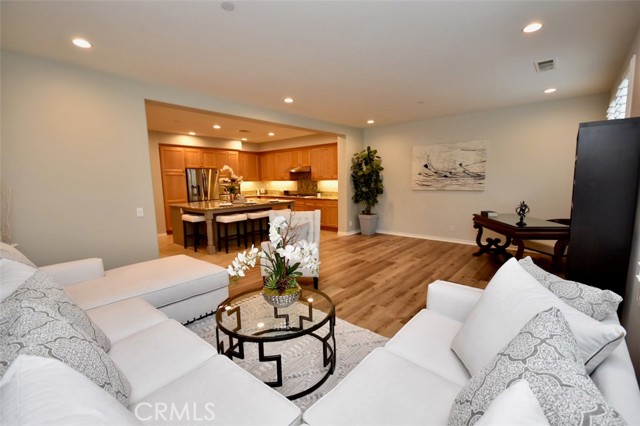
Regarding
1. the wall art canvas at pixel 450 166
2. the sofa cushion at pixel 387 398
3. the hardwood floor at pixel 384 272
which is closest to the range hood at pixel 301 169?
the hardwood floor at pixel 384 272

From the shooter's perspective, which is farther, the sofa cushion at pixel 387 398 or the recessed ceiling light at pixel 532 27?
the recessed ceiling light at pixel 532 27

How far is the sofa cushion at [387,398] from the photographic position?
3.31ft

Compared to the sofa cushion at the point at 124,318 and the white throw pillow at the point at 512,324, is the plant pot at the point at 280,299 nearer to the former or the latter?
the sofa cushion at the point at 124,318

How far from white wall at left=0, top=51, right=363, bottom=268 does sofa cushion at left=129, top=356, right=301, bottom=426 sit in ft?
9.00

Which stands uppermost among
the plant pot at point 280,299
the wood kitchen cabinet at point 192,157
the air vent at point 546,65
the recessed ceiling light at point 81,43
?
the recessed ceiling light at point 81,43

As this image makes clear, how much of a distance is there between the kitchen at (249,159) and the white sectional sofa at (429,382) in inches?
192

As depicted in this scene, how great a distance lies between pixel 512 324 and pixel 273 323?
1.42 metres

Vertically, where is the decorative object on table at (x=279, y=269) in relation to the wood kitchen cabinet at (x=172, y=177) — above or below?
below

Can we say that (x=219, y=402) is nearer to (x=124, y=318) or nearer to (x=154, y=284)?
(x=124, y=318)

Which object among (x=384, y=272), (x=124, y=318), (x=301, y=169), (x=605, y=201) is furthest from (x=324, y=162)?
(x=124, y=318)

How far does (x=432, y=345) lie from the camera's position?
146 cm

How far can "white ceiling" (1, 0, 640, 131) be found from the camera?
6.62ft

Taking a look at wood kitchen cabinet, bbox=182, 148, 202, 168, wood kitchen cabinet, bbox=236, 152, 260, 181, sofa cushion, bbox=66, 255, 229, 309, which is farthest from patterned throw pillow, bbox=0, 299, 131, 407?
wood kitchen cabinet, bbox=236, 152, 260, 181

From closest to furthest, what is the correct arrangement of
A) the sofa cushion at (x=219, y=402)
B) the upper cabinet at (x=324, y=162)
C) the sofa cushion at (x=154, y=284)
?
the sofa cushion at (x=219, y=402)
the sofa cushion at (x=154, y=284)
the upper cabinet at (x=324, y=162)
